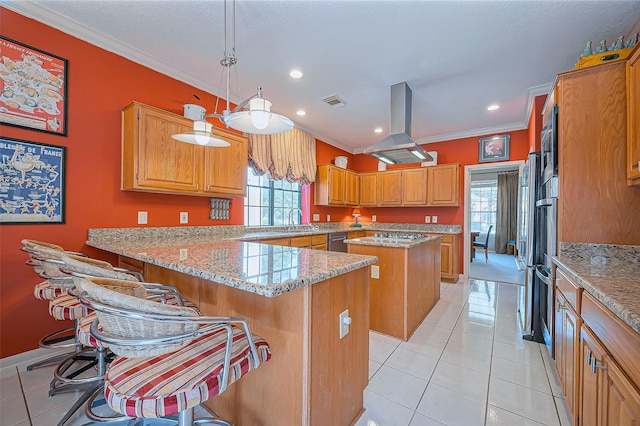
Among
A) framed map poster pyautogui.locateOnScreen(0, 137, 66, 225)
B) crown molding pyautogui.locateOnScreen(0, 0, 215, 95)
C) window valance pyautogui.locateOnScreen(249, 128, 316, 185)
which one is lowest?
framed map poster pyautogui.locateOnScreen(0, 137, 66, 225)

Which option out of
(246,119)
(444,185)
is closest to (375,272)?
(246,119)

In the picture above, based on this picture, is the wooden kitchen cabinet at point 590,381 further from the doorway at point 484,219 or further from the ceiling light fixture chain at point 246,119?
the doorway at point 484,219

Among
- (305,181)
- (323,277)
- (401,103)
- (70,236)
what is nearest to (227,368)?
(323,277)

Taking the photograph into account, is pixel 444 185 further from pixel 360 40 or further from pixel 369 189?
pixel 360 40

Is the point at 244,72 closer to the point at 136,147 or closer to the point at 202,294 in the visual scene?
the point at 136,147

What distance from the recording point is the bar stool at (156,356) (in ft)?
2.55

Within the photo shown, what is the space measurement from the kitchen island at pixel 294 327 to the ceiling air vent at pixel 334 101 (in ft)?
8.71

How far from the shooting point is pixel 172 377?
0.86m

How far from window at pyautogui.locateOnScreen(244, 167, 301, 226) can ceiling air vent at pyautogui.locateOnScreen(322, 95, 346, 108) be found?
145 cm

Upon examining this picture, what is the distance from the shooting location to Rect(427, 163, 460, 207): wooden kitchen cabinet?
4.67 meters

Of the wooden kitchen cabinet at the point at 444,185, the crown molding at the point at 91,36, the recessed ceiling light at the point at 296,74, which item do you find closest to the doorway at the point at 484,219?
the wooden kitchen cabinet at the point at 444,185

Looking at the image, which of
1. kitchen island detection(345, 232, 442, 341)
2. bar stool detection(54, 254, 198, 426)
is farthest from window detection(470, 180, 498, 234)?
bar stool detection(54, 254, 198, 426)

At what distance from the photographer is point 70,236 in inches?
85.7

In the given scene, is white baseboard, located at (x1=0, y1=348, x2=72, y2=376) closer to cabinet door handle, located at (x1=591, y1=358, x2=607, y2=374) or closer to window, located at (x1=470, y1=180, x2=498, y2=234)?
cabinet door handle, located at (x1=591, y1=358, x2=607, y2=374)
